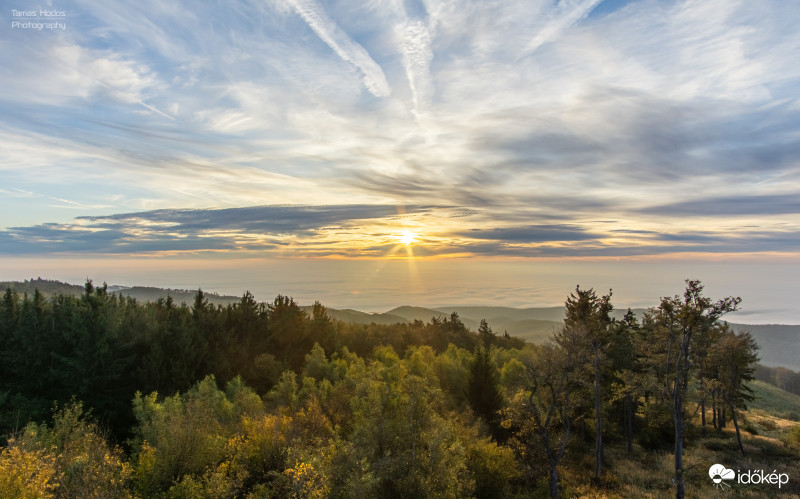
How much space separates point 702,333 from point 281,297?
58.8 m

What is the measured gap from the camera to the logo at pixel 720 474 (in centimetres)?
3154

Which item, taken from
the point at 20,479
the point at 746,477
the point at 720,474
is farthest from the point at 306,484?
the point at 746,477

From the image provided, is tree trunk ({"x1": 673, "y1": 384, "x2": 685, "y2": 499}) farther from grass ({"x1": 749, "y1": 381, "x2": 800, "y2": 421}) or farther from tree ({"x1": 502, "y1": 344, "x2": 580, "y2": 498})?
grass ({"x1": 749, "y1": 381, "x2": 800, "y2": 421})

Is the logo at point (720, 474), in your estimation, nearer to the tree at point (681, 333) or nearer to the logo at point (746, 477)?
the logo at point (746, 477)

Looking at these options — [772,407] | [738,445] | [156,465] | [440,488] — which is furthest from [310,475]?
[772,407]

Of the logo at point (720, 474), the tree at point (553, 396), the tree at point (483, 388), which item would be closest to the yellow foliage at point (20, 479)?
the tree at point (553, 396)

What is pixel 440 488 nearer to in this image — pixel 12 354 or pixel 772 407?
pixel 12 354

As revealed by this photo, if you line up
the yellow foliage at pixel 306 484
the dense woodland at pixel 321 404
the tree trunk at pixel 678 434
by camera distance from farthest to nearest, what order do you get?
the tree trunk at pixel 678 434, the dense woodland at pixel 321 404, the yellow foliage at pixel 306 484

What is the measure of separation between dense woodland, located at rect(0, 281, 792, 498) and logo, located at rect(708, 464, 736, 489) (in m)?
3.57

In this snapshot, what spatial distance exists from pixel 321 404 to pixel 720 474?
3534 centimetres

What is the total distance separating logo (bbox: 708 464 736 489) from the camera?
3154 centimetres

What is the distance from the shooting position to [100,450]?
20.8 m

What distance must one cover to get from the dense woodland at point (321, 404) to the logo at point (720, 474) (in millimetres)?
3573

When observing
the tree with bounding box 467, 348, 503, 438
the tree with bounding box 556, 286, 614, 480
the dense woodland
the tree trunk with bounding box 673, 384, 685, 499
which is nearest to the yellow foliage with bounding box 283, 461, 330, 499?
the dense woodland
